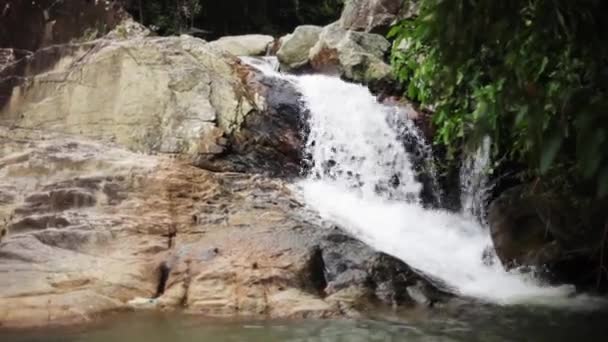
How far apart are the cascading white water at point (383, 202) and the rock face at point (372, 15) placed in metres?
3.45

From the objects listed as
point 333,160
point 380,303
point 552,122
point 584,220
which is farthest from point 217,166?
point 552,122

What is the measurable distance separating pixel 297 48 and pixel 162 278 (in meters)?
8.09

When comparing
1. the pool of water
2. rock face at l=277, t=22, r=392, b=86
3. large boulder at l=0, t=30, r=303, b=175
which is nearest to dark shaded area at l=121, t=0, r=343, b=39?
rock face at l=277, t=22, r=392, b=86

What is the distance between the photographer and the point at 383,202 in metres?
9.50

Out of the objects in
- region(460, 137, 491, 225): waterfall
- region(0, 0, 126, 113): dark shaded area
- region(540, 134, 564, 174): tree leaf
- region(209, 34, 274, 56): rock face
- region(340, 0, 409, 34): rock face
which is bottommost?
region(540, 134, 564, 174): tree leaf

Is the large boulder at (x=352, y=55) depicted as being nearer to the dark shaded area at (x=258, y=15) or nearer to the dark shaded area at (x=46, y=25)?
Answer: the dark shaded area at (x=46, y=25)

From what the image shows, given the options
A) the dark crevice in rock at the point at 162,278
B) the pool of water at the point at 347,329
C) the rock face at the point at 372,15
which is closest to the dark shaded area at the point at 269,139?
the dark crevice in rock at the point at 162,278

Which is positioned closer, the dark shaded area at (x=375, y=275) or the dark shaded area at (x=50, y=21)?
the dark shaded area at (x=375, y=275)

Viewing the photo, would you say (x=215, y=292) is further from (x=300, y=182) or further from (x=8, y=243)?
(x=300, y=182)

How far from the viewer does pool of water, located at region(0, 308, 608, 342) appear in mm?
5562

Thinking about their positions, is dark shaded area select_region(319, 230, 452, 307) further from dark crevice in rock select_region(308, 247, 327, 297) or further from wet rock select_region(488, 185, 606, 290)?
wet rock select_region(488, 185, 606, 290)

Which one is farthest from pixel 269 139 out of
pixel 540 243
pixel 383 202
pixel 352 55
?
pixel 540 243

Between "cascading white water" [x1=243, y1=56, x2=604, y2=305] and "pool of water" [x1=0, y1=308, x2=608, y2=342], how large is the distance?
0.74m

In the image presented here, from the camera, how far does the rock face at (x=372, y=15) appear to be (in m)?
14.5
